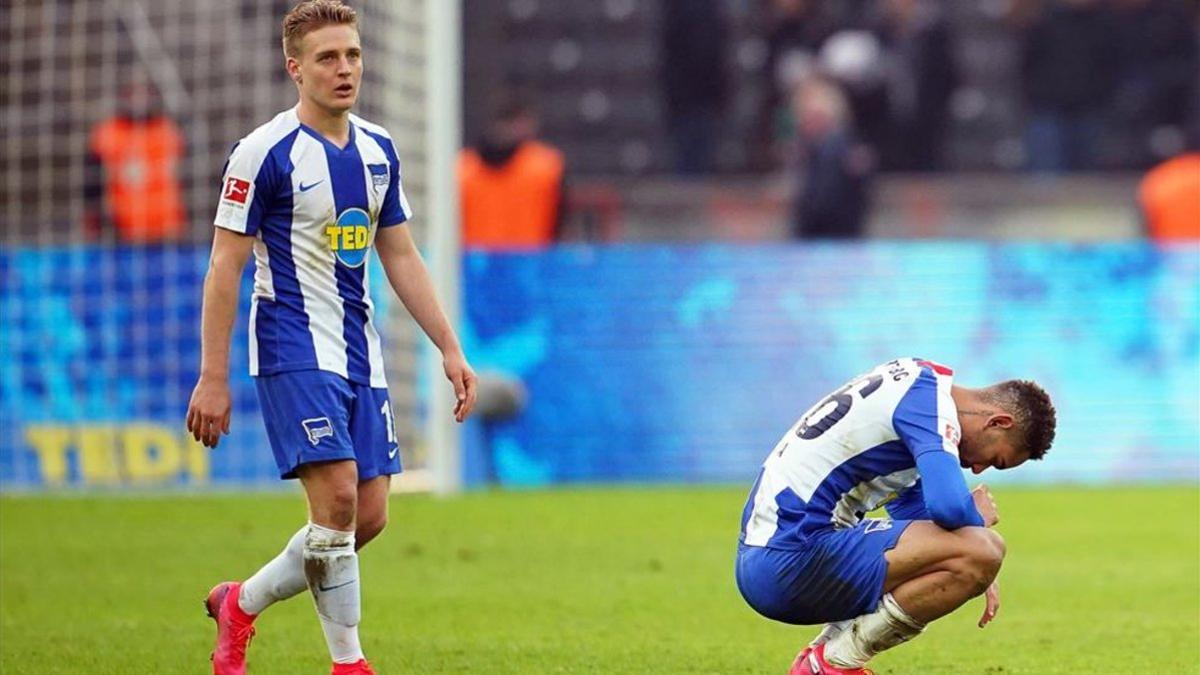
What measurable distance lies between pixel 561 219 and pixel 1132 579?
8.99 metres

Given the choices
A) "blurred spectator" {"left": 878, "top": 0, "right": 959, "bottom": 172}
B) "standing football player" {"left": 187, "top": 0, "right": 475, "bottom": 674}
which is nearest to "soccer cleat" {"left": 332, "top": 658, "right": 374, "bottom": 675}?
"standing football player" {"left": 187, "top": 0, "right": 475, "bottom": 674}

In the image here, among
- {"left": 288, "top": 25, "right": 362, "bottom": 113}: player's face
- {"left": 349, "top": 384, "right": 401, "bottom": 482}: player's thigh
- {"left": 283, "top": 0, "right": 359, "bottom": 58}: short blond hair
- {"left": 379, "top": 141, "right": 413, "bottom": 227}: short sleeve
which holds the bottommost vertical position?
{"left": 349, "top": 384, "right": 401, "bottom": 482}: player's thigh

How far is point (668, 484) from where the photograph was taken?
1577 centimetres

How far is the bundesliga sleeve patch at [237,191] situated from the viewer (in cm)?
680

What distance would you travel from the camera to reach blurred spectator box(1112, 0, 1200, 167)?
21672 mm

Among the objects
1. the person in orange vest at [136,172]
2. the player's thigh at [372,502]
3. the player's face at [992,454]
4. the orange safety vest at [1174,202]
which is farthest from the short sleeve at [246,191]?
the orange safety vest at [1174,202]

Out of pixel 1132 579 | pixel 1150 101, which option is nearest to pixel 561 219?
pixel 1150 101

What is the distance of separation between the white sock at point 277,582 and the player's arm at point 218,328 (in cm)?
46

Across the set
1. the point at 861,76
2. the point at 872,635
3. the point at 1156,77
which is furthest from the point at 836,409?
the point at 1156,77

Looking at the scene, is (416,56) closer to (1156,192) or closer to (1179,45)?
(1156,192)

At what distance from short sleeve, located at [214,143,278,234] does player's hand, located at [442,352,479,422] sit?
81cm

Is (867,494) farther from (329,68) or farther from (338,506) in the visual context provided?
(329,68)

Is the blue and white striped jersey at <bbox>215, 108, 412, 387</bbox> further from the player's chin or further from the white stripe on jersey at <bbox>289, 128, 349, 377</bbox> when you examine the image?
the player's chin

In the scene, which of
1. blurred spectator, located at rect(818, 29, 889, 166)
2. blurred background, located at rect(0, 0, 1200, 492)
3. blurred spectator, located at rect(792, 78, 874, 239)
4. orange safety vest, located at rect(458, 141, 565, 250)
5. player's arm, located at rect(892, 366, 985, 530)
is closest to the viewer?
player's arm, located at rect(892, 366, 985, 530)
